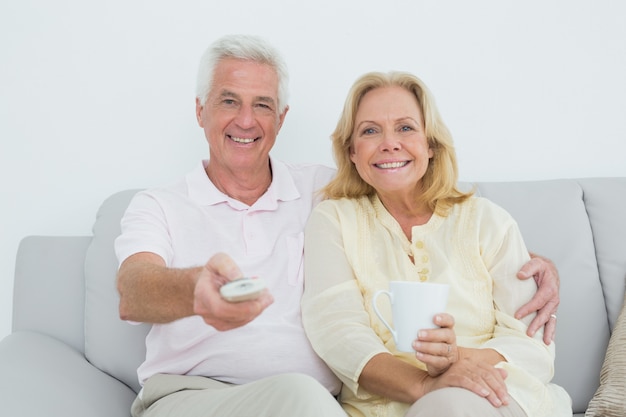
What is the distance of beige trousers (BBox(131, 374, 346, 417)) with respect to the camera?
1.24 m

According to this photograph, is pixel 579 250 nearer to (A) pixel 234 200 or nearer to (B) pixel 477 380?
(B) pixel 477 380

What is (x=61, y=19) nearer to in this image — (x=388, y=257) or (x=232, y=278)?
(x=388, y=257)

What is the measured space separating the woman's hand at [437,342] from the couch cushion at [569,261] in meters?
0.67

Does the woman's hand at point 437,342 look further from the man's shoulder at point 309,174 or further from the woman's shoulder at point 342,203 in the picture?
the man's shoulder at point 309,174

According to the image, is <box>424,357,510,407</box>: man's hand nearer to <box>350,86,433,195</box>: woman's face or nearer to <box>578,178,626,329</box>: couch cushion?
<box>350,86,433,195</box>: woman's face

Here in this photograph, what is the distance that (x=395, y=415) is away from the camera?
155cm

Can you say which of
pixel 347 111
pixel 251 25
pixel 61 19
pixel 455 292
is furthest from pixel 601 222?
pixel 61 19

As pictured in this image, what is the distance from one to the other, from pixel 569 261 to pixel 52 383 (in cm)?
138

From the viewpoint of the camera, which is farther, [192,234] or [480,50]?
[480,50]

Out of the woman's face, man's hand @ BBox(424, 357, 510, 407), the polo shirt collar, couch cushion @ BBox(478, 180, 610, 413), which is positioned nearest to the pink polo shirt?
the polo shirt collar

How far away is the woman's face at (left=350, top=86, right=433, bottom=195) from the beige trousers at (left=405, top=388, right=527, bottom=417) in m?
0.58

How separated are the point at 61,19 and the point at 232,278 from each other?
1506mm

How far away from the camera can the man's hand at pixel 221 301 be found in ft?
3.60

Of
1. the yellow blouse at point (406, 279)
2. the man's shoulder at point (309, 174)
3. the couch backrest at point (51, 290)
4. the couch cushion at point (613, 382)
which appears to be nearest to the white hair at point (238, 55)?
the man's shoulder at point (309, 174)
